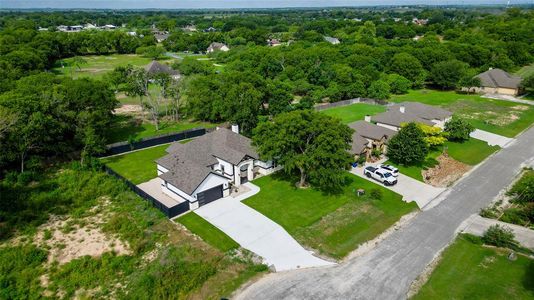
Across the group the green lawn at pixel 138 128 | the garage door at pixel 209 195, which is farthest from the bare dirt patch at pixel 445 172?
the green lawn at pixel 138 128

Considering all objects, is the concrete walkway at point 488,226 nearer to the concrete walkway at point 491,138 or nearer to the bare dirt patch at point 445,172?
the bare dirt patch at point 445,172

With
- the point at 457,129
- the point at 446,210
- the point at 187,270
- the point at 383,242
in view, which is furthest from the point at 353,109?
the point at 187,270

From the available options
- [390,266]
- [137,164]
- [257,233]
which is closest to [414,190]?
[390,266]

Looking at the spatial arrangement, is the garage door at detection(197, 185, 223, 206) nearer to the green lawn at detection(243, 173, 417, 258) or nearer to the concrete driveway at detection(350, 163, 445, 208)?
the green lawn at detection(243, 173, 417, 258)

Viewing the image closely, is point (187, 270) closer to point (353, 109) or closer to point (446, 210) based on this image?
point (446, 210)

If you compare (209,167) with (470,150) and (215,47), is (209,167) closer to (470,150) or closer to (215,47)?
(470,150)

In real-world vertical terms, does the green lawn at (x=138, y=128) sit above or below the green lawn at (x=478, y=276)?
above

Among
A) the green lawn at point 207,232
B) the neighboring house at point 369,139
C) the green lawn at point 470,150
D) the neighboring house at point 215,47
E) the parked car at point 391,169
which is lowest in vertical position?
the green lawn at point 470,150
